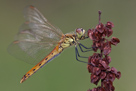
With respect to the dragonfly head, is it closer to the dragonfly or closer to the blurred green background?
the dragonfly

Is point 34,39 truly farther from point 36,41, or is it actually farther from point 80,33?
point 80,33

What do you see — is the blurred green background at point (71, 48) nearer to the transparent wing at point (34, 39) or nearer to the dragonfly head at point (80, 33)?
the transparent wing at point (34, 39)

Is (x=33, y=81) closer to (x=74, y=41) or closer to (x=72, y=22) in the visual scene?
(x=74, y=41)

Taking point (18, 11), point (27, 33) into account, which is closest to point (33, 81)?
point (27, 33)

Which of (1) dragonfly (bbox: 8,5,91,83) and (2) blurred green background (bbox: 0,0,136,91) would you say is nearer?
(1) dragonfly (bbox: 8,5,91,83)

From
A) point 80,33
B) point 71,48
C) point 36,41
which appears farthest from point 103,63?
point 71,48

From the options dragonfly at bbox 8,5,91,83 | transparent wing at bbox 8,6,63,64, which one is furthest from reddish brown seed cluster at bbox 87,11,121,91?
transparent wing at bbox 8,6,63,64

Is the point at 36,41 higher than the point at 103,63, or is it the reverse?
the point at 36,41
